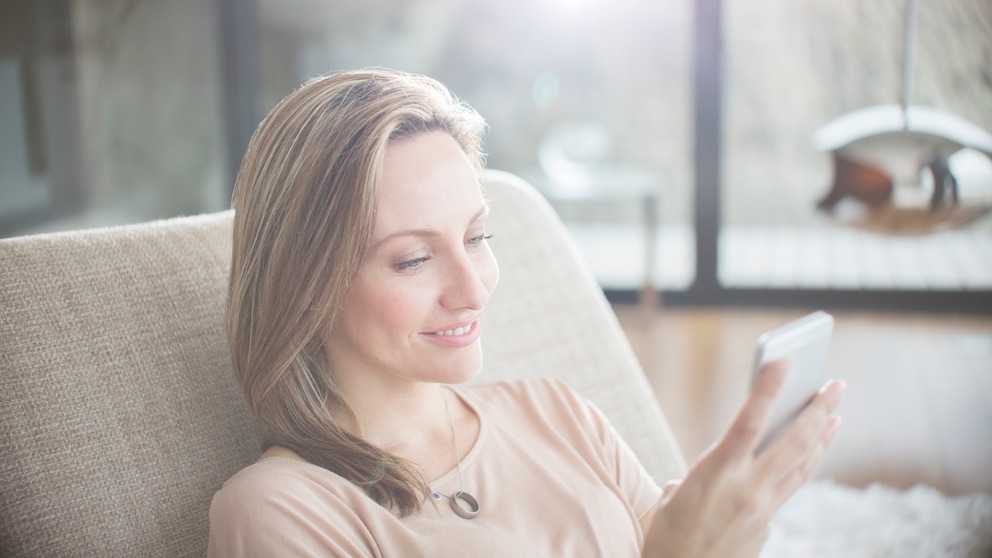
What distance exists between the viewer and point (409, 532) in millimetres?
917

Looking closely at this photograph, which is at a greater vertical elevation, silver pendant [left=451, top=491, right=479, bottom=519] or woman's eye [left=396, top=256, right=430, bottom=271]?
woman's eye [left=396, top=256, right=430, bottom=271]

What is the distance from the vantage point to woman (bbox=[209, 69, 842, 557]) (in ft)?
2.78

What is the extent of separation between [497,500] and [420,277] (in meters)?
0.26

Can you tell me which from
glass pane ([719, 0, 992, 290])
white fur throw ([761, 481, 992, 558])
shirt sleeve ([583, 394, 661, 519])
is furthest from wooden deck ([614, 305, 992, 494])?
shirt sleeve ([583, 394, 661, 519])

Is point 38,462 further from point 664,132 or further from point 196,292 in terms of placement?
point 664,132

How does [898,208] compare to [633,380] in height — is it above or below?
above

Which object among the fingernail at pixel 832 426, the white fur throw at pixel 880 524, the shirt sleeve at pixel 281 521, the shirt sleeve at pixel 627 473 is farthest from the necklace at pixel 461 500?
the white fur throw at pixel 880 524

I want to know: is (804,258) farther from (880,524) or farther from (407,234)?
(407,234)

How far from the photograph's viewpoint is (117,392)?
102 cm

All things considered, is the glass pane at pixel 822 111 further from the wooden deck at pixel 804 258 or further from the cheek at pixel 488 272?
the cheek at pixel 488 272

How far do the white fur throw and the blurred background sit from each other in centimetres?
170

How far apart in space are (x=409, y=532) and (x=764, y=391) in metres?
0.38

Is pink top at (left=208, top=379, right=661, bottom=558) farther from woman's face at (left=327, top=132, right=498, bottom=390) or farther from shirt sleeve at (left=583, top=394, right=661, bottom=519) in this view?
woman's face at (left=327, top=132, right=498, bottom=390)

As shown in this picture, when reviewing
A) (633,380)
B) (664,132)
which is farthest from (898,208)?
(664,132)
